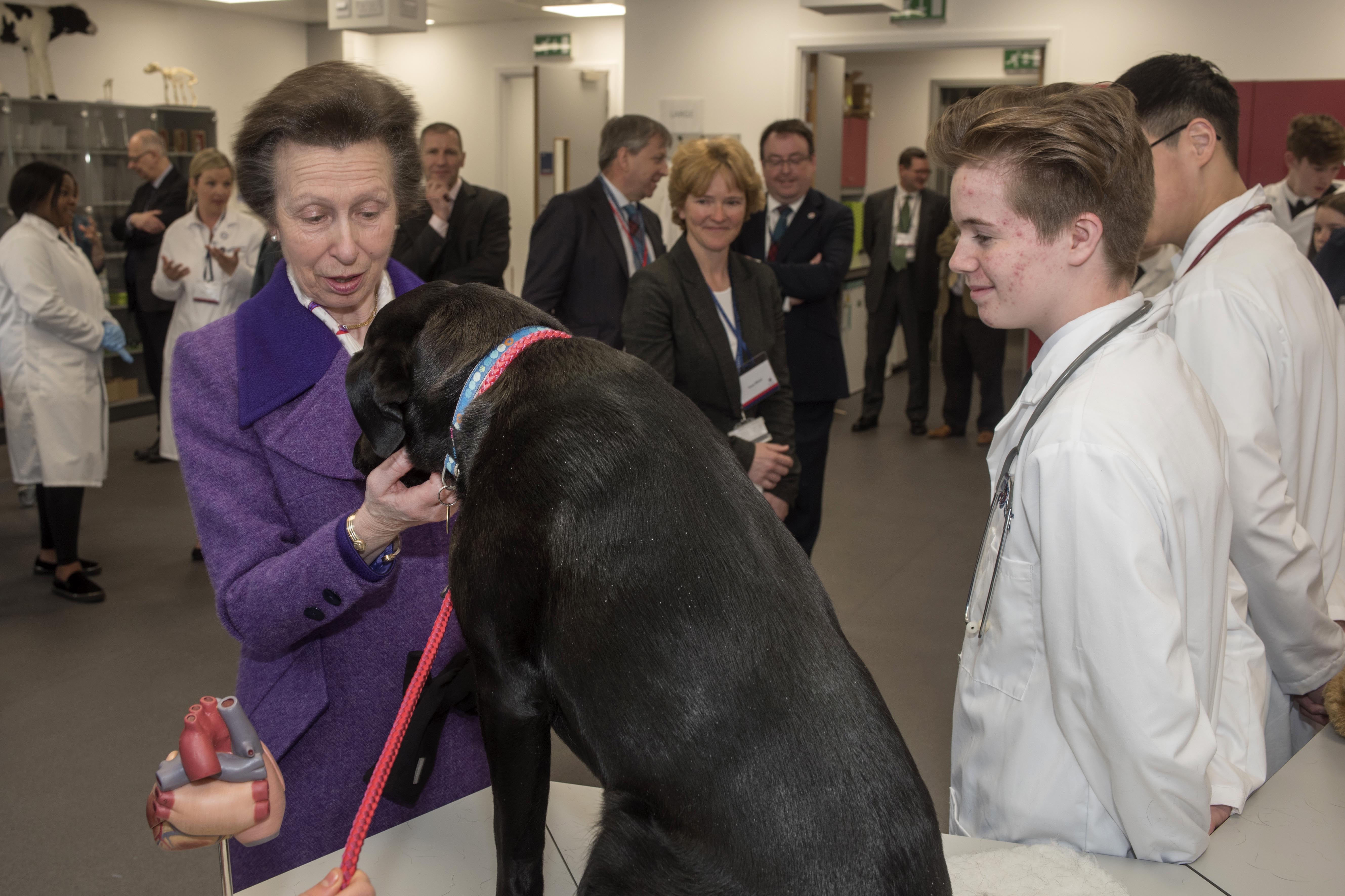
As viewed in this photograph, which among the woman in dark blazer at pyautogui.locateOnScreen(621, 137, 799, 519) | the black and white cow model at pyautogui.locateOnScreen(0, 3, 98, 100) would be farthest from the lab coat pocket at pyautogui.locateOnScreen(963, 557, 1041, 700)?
the black and white cow model at pyautogui.locateOnScreen(0, 3, 98, 100)

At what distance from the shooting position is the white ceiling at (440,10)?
40.6 feet

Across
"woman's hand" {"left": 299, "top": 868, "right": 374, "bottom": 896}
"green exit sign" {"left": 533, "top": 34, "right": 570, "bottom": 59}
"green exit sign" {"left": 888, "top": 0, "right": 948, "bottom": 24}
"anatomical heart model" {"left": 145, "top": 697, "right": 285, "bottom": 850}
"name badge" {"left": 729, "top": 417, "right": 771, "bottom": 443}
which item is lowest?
"woman's hand" {"left": 299, "top": 868, "right": 374, "bottom": 896}

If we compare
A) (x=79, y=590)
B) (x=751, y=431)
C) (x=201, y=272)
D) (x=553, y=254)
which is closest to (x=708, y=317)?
(x=751, y=431)

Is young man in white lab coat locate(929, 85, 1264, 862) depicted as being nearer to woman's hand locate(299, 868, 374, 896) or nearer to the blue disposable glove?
woman's hand locate(299, 868, 374, 896)

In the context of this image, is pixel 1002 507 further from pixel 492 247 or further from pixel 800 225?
pixel 492 247

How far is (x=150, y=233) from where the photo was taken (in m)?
7.05

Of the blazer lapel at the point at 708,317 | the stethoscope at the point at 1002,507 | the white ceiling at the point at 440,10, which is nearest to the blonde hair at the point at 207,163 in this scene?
the blazer lapel at the point at 708,317

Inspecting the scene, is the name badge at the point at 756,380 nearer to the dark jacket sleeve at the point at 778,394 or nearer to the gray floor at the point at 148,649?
the dark jacket sleeve at the point at 778,394

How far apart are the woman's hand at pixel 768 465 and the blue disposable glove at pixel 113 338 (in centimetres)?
382

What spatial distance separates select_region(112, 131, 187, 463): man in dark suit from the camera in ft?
22.3

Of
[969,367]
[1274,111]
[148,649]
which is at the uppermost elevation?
[1274,111]

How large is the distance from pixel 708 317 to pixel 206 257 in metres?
4.00

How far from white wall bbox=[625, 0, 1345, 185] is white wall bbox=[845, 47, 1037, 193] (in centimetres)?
408

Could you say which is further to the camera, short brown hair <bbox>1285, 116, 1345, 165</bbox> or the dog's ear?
short brown hair <bbox>1285, 116, 1345, 165</bbox>
